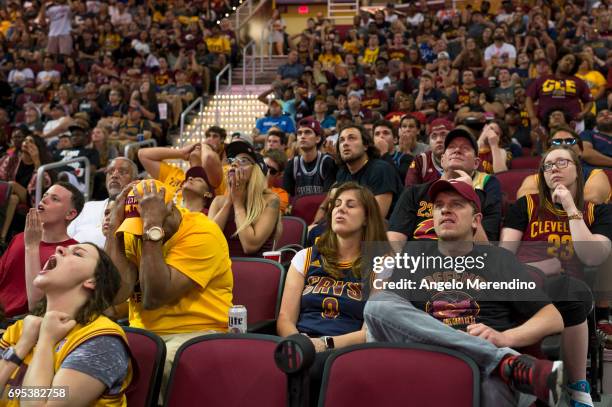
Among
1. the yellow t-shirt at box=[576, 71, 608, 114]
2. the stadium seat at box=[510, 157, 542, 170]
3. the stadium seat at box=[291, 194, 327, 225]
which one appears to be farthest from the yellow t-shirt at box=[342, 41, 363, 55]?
the stadium seat at box=[291, 194, 327, 225]

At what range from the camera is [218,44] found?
46.2 feet

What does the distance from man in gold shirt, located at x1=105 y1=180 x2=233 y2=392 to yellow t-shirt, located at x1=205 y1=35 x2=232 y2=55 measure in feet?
35.6

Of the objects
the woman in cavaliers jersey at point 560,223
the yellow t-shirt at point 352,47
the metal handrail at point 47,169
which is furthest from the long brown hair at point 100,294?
the yellow t-shirt at point 352,47

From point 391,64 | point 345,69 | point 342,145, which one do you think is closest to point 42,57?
point 345,69

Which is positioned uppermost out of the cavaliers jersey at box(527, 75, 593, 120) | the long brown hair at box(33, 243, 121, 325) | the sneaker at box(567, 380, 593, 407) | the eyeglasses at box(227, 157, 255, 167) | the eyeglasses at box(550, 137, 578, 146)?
the cavaliers jersey at box(527, 75, 593, 120)

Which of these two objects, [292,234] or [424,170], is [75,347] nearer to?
[292,234]

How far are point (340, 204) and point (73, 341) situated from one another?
4.50 ft

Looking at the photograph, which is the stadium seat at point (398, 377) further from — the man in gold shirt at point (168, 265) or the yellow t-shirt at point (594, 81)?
the yellow t-shirt at point (594, 81)

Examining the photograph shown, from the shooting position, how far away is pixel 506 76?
9594 millimetres

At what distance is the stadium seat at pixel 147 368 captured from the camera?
2.88m

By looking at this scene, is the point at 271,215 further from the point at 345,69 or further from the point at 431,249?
the point at 345,69

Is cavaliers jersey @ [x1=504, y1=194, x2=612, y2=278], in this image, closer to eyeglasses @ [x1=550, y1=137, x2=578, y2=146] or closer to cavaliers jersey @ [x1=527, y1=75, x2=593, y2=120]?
eyeglasses @ [x1=550, y1=137, x2=578, y2=146]

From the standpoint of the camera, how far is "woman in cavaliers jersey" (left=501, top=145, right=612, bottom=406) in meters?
3.83

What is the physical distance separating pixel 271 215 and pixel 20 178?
416cm
